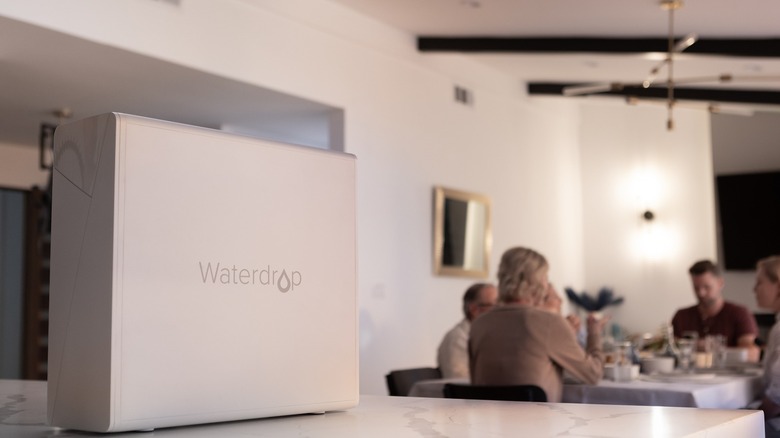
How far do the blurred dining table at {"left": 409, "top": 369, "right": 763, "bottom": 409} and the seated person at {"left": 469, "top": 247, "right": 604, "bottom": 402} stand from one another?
0.10 m

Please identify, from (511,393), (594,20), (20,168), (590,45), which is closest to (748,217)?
(590,45)

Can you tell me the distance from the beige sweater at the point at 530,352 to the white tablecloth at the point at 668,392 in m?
0.10

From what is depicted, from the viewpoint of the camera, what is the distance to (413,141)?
7344mm

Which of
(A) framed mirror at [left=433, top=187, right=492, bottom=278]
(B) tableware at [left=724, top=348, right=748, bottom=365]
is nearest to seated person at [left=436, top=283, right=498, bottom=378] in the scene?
(B) tableware at [left=724, top=348, right=748, bottom=365]

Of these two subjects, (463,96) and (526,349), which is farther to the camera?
(463,96)

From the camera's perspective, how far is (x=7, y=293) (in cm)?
782

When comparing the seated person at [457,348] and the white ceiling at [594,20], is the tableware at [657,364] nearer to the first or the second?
the seated person at [457,348]

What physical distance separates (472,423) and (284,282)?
0.98 feet

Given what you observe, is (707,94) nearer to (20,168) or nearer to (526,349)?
(526,349)

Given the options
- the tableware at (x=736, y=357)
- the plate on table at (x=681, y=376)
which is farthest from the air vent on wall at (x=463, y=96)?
the plate on table at (x=681, y=376)

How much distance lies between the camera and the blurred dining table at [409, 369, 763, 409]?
3.64m

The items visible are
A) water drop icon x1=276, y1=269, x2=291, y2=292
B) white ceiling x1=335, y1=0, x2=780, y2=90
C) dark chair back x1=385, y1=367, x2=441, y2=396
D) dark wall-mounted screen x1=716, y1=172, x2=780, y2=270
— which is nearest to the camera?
water drop icon x1=276, y1=269, x2=291, y2=292

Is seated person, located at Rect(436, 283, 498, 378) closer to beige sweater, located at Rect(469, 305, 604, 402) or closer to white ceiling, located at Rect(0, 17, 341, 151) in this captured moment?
beige sweater, located at Rect(469, 305, 604, 402)

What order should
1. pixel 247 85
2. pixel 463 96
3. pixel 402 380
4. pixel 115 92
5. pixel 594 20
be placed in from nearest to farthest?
pixel 402 380
pixel 247 85
pixel 115 92
pixel 594 20
pixel 463 96
